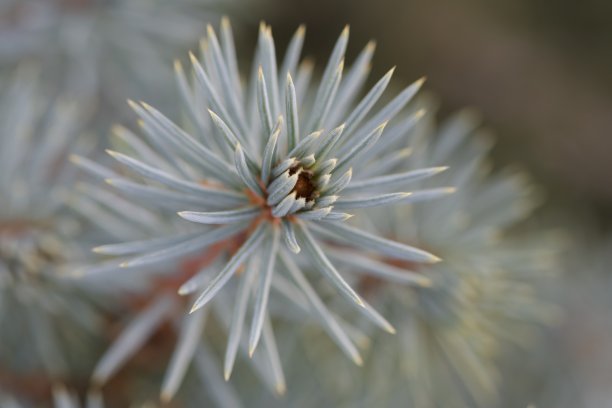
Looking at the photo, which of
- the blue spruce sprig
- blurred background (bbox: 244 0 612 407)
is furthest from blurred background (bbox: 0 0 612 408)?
the blue spruce sprig

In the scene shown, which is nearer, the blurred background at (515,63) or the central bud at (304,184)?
the central bud at (304,184)

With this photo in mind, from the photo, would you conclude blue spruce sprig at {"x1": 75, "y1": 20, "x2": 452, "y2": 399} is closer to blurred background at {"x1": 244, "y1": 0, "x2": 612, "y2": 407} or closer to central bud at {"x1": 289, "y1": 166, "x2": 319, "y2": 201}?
central bud at {"x1": 289, "y1": 166, "x2": 319, "y2": 201}

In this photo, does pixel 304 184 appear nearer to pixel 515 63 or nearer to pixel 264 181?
pixel 264 181

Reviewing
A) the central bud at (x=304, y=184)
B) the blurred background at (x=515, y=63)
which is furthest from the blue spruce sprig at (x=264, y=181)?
the blurred background at (x=515, y=63)

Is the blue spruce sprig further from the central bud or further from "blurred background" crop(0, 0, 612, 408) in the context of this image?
"blurred background" crop(0, 0, 612, 408)

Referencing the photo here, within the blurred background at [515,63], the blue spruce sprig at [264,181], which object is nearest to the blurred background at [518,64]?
the blurred background at [515,63]

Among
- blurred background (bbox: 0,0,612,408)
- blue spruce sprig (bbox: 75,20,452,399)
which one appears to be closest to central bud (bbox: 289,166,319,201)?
blue spruce sprig (bbox: 75,20,452,399)

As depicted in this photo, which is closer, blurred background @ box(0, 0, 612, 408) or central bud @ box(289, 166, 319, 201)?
central bud @ box(289, 166, 319, 201)

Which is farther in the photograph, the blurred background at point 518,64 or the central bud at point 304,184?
the blurred background at point 518,64

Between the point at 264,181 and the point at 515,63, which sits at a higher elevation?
the point at 264,181

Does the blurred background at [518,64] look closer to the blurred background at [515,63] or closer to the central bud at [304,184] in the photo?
the blurred background at [515,63]

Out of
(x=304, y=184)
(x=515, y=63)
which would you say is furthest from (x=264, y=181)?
(x=515, y=63)

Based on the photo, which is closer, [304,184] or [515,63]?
[304,184]
